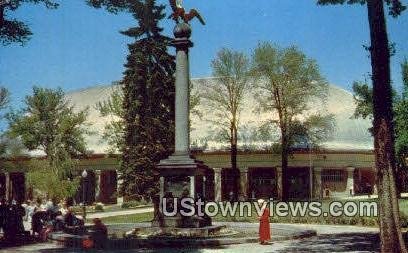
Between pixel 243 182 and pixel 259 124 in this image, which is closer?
pixel 243 182

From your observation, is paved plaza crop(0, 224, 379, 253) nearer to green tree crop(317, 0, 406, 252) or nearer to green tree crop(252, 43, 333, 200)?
green tree crop(317, 0, 406, 252)

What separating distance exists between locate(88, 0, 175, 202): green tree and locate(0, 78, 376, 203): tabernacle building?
16518 mm

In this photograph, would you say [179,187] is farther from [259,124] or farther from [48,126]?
[259,124]

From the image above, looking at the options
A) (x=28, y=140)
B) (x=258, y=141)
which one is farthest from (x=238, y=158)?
(x=28, y=140)

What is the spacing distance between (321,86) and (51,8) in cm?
3382

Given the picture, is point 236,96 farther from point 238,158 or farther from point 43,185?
point 43,185

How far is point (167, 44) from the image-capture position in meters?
39.3

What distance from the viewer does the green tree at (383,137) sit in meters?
12.7

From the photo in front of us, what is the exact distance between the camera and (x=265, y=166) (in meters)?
58.6

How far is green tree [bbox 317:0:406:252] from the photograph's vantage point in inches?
500

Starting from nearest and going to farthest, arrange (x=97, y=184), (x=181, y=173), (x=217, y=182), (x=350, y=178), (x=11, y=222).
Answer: (x=181, y=173) → (x=11, y=222) → (x=350, y=178) → (x=217, y=182) → (x=97, y=184)

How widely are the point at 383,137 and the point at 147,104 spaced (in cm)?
2691

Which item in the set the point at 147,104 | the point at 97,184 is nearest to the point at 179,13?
the point at 147,104

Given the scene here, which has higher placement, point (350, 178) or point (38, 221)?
point (350, 178)
